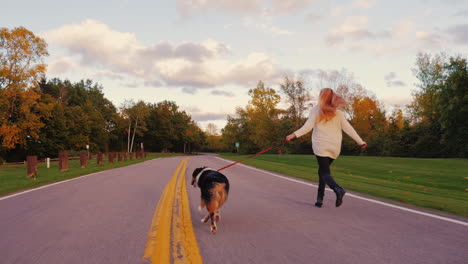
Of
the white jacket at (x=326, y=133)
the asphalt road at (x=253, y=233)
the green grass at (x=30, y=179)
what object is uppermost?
the white jacket at (x=326, y=133)

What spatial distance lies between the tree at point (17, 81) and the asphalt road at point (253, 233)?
29265 millimetres

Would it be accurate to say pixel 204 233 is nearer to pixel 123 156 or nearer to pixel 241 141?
pixel 123 156

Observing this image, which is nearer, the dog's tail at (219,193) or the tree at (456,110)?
the dog's tail at (219,193)

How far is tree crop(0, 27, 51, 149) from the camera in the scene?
31.7 metres

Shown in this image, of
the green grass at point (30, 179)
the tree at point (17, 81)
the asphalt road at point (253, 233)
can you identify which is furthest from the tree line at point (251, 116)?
the asphalt road at point (253, 233)

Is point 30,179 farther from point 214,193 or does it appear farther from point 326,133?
point 326,133

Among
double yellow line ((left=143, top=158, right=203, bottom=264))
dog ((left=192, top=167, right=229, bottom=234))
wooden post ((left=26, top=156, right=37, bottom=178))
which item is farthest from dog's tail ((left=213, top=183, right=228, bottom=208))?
wooden post ((left=26, top=156, right=37, bottom=178))

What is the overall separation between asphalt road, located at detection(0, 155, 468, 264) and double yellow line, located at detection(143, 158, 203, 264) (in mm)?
109

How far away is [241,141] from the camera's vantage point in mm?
73625

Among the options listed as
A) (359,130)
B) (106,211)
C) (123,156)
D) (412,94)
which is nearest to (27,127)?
(123,156)

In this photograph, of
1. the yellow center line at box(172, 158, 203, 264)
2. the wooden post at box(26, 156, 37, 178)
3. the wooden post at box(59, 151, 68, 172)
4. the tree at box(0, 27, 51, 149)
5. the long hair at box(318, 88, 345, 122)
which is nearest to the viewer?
the yellow center line at box(172, 158, 203, 264)

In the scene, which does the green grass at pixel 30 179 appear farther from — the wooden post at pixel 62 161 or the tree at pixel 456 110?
the tree at pixel 456 110

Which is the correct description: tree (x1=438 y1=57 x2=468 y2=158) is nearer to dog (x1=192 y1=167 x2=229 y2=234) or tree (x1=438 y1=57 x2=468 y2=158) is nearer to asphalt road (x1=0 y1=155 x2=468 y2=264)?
asphalt road (x1=0 y1=155 x2=468 y2=264)

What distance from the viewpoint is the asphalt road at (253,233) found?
364 centimetres
